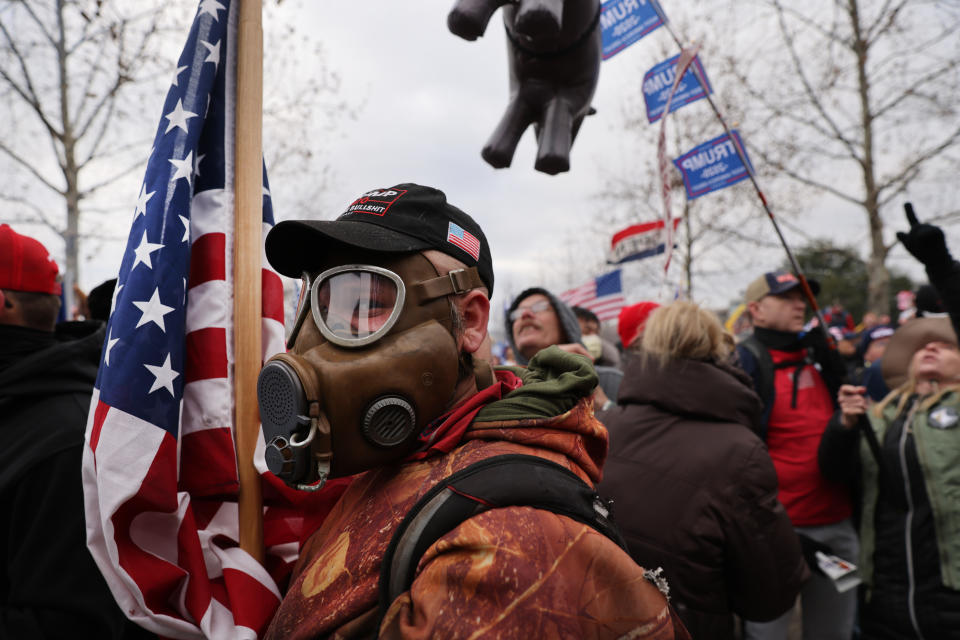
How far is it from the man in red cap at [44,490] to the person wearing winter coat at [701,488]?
2043mm

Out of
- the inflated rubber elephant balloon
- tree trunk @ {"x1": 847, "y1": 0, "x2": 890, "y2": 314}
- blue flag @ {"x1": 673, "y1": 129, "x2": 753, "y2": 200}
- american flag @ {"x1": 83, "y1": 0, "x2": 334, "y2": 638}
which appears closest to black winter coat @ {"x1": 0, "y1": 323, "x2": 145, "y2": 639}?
american flag @ {"x1": 83, "y1": 0, "x2": 334, "y2": 638}

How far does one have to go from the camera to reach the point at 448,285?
1445 millimetres

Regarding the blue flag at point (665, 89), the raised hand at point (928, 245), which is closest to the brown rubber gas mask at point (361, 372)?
the raised hand at point (928, 245)

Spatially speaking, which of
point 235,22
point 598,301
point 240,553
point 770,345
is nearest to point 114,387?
point 240,553

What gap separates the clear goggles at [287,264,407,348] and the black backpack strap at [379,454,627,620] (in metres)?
0.36

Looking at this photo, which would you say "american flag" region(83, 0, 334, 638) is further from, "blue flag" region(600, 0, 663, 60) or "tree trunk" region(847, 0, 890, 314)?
"tree trunk" region(847, 0, 890, 314)

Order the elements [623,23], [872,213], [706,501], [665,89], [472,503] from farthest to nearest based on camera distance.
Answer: [872,213] < [665,89] < [623,23] < [706,501] < [472,503]

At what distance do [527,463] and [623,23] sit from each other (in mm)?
3772

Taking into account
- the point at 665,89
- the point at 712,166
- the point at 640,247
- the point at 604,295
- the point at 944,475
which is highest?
the point at 665,89

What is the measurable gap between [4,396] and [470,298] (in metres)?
1.81

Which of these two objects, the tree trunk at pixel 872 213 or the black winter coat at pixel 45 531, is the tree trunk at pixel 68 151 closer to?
the black winter coat at pixel 45 531

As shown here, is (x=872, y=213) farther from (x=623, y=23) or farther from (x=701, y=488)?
(x=701, y=488)

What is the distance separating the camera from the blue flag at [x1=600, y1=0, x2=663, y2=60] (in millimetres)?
4074

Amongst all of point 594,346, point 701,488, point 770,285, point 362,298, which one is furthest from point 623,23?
point 362,298
